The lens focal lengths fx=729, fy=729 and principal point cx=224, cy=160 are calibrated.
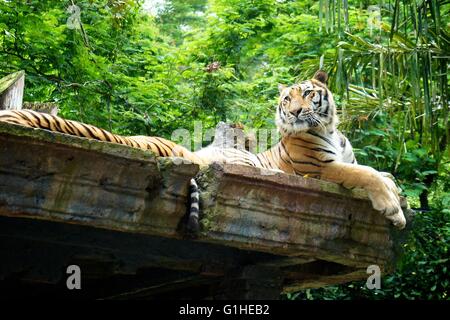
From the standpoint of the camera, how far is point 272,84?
13.2 metres

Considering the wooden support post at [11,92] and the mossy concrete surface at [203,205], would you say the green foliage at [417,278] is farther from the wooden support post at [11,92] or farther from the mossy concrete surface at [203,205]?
the wooden support post at [11,92]

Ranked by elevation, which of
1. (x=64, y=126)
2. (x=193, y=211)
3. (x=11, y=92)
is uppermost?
(x=11, y=92)

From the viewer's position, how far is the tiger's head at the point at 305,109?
6207 millimetres

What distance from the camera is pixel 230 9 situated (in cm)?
1505

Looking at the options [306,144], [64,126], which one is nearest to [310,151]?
[306,144]

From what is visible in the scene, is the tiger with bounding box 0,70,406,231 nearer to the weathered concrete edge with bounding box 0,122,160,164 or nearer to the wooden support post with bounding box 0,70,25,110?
the weathered concrete edge with bounding box 0,122,160,164

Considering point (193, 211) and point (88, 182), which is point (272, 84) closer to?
point (193, 211)

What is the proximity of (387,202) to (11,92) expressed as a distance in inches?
133

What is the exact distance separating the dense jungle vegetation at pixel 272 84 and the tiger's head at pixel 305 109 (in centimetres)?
217

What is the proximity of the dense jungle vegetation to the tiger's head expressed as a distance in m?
2.17

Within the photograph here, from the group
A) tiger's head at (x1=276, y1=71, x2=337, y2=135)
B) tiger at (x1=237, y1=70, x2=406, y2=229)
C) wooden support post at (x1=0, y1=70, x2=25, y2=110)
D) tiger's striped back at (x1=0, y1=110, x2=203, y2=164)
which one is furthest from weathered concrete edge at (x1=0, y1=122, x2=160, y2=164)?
wooden support post at (x1=0, y1=70, x2=25, y2=110)

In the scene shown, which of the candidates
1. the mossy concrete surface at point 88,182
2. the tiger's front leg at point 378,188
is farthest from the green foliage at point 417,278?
the mossy concrete surface at point 88,182

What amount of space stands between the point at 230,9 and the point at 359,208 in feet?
34.1
